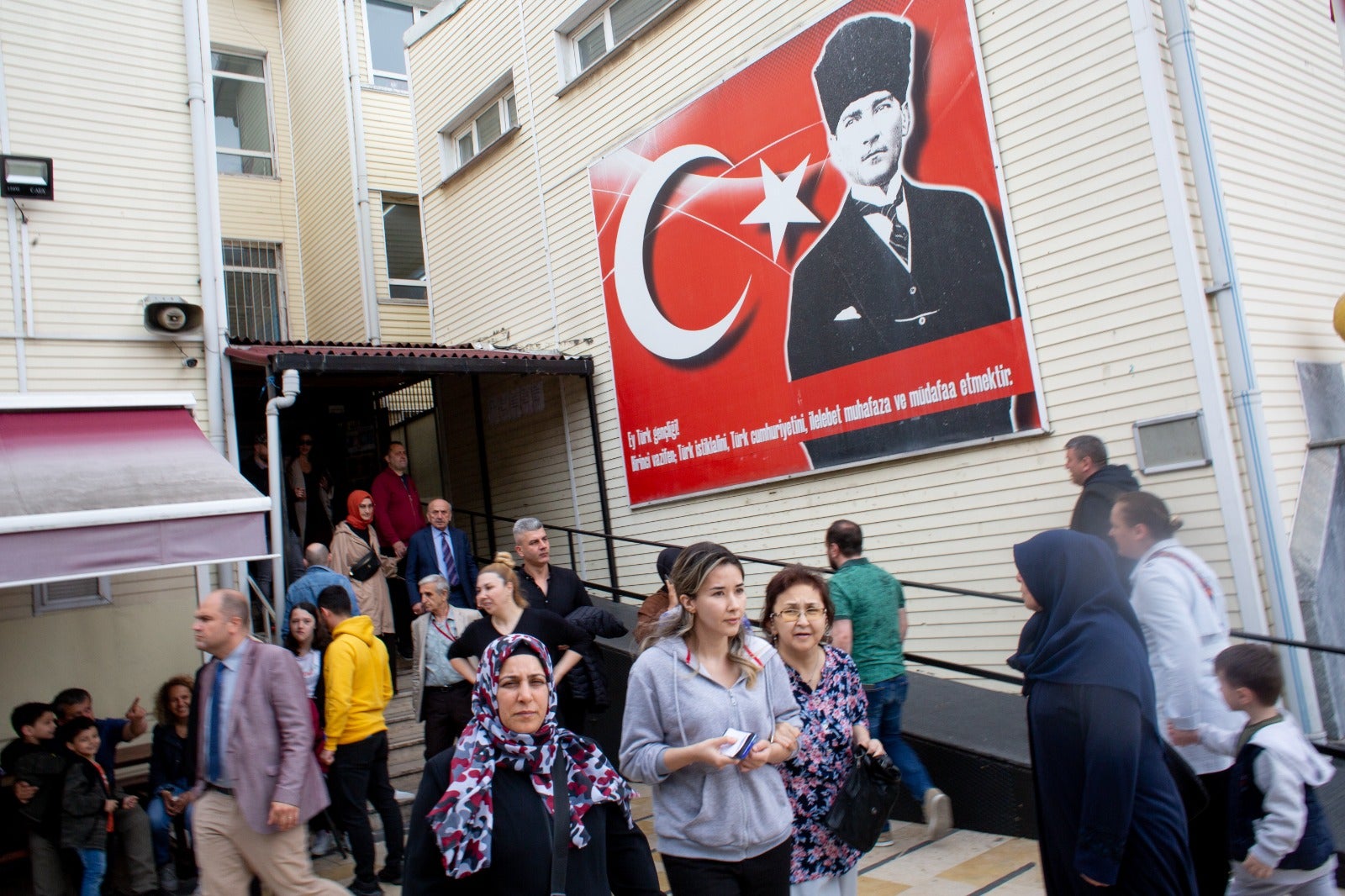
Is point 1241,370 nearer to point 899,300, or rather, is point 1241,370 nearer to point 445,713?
point 899,300


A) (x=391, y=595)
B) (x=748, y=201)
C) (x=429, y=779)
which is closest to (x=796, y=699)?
(x=429, y=779)

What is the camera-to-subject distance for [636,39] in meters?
10.5

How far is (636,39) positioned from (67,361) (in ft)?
20.3

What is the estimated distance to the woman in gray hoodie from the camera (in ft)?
9.93

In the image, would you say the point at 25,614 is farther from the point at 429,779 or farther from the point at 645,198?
the point at 429,779

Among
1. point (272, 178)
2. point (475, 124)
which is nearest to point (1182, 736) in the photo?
point (475, 124)

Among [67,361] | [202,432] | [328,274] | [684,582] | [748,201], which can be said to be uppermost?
[328,274]

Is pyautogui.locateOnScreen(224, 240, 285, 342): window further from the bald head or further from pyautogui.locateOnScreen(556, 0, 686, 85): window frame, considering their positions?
the bald head

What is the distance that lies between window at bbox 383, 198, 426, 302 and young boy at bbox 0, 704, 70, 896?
1097 centimetres

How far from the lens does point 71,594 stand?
339 inches

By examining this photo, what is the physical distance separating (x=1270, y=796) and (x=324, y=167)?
16412mm

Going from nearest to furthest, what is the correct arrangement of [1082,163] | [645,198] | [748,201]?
[1082,163] < [748,201] < [645,198]

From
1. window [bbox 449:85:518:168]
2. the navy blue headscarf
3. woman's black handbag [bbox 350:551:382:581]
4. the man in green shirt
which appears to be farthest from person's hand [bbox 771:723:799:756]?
window [bbox 449:85:518:168]

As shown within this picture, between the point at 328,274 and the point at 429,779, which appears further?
the point at 328,274
